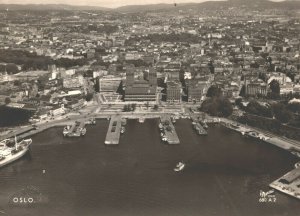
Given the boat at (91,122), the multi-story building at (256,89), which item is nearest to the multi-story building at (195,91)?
the multi-story building at (256,89)

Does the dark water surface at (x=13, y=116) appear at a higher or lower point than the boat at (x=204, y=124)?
higher

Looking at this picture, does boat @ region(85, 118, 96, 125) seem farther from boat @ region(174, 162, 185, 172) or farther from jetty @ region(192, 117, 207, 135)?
boat @ region(174, 162, 185, 172)

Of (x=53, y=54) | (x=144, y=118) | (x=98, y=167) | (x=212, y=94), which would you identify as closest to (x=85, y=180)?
(x=98, y=167)

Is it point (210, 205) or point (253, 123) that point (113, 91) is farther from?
point (210, 205)

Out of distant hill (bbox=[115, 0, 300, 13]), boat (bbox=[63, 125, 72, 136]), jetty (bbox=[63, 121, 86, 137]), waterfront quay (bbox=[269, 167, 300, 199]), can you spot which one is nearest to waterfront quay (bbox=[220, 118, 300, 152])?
waterfront quay (bbox=[269, 167, 300, 199])

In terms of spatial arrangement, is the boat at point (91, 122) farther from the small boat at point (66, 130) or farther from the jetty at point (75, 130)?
the small boat at point (66, 130)

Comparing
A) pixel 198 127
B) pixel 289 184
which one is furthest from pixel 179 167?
pixel 198 127
